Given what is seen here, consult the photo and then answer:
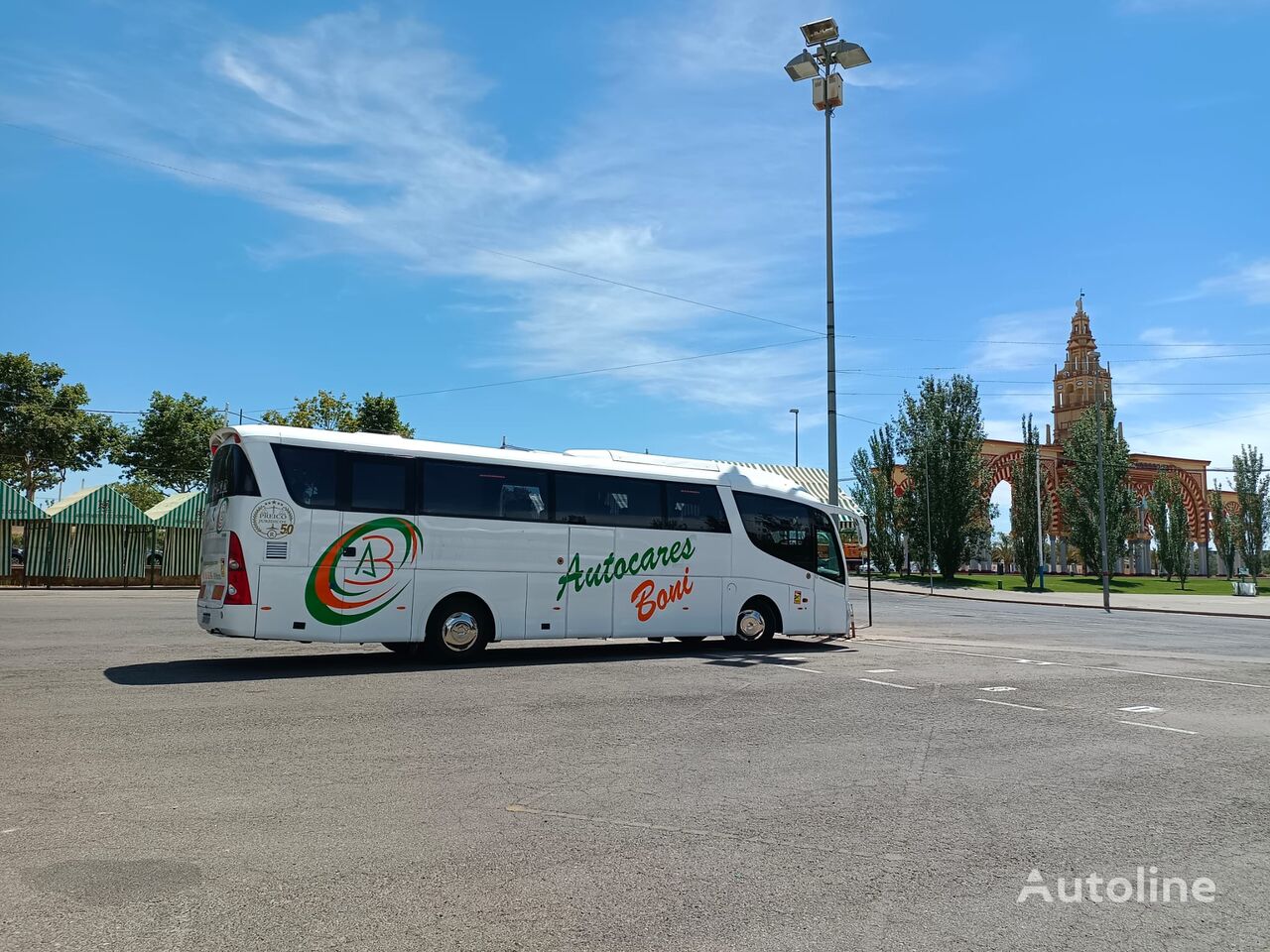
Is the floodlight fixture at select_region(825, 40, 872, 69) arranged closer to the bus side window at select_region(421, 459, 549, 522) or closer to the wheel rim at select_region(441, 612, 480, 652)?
the bus side window at select_region(421, 459, 549, 522)

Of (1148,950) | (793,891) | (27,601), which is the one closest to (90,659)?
(793,891)

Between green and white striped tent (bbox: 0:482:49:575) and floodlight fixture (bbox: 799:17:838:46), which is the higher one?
floodlight fixture (bbox: 799:17:838:46)

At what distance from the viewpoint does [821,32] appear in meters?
20.5

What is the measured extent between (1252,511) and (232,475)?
78.3m

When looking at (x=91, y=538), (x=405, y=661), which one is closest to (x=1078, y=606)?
(x=405, y=661)

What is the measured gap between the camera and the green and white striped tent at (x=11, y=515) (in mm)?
35781

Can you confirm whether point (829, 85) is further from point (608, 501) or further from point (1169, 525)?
point (1169, 525)

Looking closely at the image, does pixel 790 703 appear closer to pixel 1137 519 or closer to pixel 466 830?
pixel 466 830

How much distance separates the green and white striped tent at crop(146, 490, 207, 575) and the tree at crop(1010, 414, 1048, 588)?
44811 mm

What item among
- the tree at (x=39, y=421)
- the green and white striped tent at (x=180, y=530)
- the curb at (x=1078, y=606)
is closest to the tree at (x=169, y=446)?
the tree at (x=39, y=421)

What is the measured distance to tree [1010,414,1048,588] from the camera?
56656mm

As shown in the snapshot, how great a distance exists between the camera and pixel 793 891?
4.24 meters

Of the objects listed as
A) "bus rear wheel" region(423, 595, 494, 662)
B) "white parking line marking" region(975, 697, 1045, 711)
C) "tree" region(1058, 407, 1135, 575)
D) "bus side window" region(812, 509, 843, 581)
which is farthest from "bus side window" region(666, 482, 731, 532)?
"tree" region(1058, 407, 1135, 575)

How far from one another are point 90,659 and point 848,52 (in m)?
18.5
